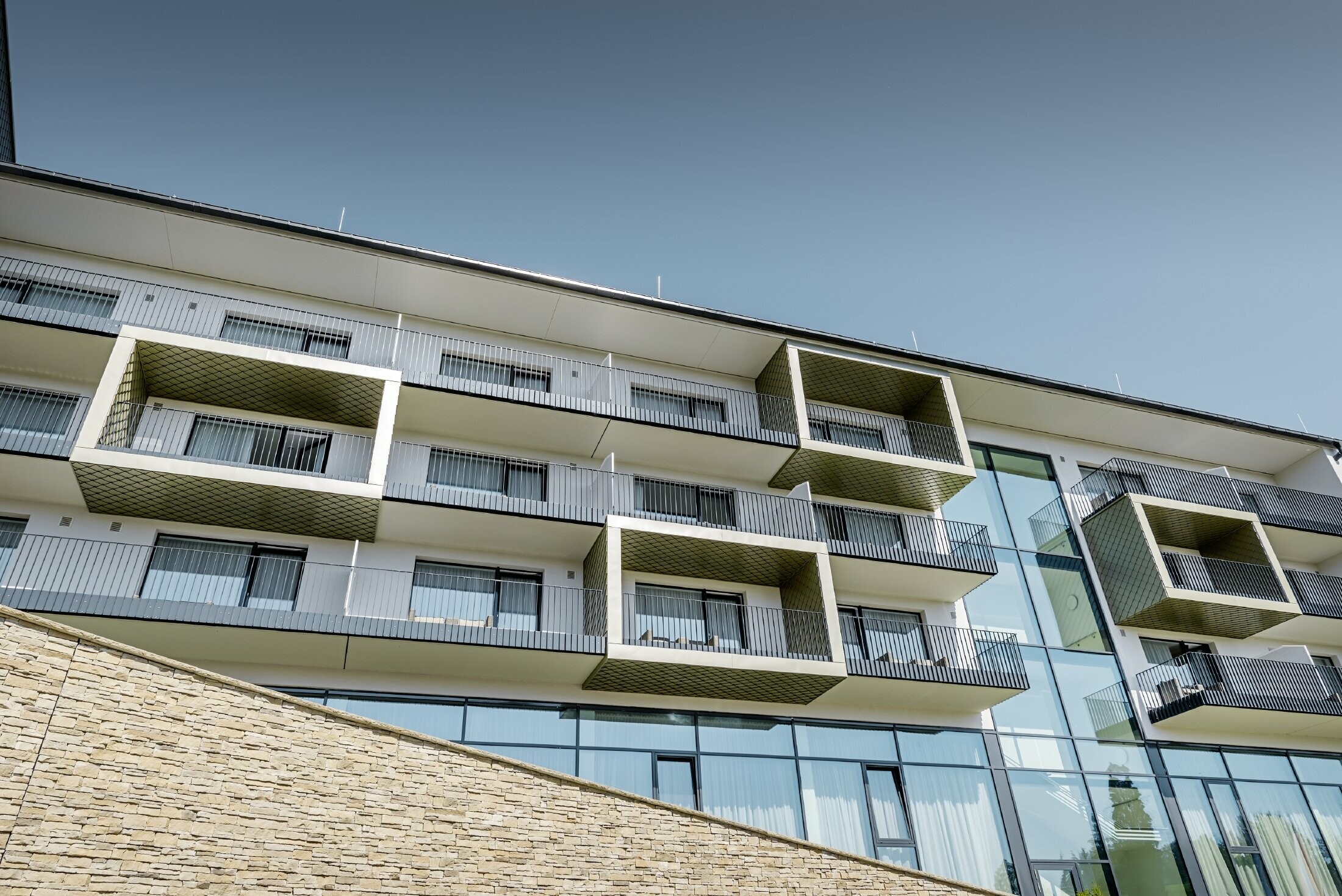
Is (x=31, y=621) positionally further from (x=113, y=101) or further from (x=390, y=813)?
(x=113, y=101)

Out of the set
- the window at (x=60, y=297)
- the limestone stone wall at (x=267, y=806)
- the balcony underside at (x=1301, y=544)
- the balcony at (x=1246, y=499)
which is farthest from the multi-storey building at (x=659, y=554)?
the limestone stone wall at (x=267, y=806)

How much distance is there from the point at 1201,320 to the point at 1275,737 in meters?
9.84

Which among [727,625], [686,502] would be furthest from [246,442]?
[727,625]

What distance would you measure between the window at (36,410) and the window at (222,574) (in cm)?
284

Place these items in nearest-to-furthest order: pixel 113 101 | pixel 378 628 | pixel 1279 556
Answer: pixel 378 628 → pixel 113 101 → pixel 1279 556

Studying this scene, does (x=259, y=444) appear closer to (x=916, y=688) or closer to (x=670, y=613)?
(x=670, y=613)

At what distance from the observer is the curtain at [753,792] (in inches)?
604

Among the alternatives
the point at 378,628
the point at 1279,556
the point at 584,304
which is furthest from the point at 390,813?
the point at 1279,556

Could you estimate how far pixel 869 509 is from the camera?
20172 millimetres

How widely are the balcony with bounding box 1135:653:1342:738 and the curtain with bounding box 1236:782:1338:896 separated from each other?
4.31ft

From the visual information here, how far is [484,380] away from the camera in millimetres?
18969

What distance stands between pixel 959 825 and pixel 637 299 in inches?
485

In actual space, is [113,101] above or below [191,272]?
above

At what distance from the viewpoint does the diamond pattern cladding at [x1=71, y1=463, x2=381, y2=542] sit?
14016 millimetres
